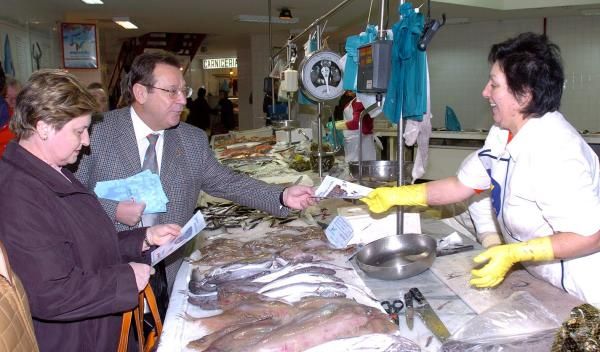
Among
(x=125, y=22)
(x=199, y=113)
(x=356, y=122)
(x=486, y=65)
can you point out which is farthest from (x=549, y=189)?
(x=199, y=113)

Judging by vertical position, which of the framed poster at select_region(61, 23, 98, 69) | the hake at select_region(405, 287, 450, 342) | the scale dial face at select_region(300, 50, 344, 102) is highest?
the framed poster at select_region(61, 23, 98, 69)

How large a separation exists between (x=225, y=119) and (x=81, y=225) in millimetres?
15833

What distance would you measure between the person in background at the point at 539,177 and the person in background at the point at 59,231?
1517 millimetres

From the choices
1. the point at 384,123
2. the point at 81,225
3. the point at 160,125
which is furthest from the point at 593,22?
the point at 81,225

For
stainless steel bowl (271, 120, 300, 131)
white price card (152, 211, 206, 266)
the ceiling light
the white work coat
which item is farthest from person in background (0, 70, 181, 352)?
the ceiling light

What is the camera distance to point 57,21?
11070 millimetres

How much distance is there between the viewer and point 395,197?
2.73m

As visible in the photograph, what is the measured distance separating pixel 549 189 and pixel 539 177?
0.24 ft

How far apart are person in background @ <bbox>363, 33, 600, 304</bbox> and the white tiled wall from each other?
10.6 meters

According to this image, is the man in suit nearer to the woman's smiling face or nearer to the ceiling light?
the woman's smiling face

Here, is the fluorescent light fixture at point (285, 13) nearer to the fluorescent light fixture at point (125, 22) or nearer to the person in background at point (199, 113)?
the fluorescent light fixture at point (125, 22)

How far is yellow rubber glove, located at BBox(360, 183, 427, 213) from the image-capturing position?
2734 millimetres

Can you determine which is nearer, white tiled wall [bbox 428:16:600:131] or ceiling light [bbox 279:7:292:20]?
ceiling light [bbox 279:7:292:20]

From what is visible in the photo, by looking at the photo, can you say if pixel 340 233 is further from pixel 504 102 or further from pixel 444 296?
pixel 504 102
